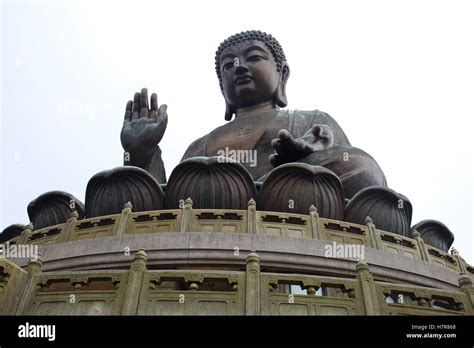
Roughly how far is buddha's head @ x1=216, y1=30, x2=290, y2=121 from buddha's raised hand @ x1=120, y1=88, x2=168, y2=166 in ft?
11.2

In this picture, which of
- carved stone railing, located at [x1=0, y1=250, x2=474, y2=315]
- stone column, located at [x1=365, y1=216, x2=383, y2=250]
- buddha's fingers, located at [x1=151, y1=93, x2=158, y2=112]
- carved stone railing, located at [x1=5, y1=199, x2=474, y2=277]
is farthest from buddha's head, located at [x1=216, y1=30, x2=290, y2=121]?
carved stone railing, located at [x1=0, y1=250, x2=474, y2=315]

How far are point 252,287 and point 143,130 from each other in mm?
5772

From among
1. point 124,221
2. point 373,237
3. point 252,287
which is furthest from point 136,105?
point 252,287

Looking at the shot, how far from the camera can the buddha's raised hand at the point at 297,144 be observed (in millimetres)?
9203

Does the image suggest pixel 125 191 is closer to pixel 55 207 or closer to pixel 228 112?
pixel 55 207

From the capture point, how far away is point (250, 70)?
13.5 metres

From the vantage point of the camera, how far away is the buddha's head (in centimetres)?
1338

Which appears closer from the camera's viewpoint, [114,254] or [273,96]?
[114,254]

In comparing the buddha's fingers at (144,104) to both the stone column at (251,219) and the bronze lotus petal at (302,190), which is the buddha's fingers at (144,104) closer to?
the bronze lotus petal at (302,190)

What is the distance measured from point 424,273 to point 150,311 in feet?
12.3

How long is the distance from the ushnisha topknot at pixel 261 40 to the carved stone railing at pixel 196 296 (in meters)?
9.55
